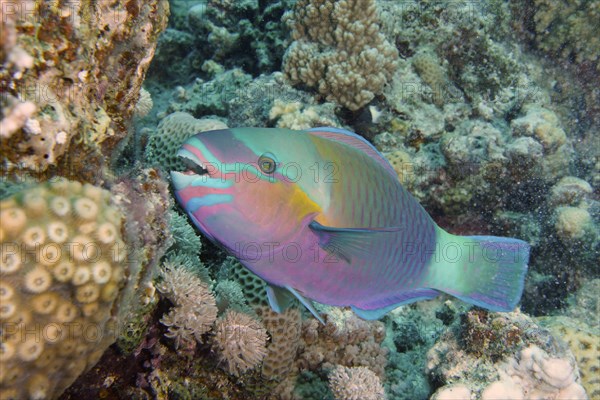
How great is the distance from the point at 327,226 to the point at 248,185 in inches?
18.3

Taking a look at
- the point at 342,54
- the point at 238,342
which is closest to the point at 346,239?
the point at 238,342

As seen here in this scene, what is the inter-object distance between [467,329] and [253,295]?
1835 millimetres

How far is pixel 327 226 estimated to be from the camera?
2115 mm

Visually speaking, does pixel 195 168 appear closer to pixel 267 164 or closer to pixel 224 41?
pixel 267 164

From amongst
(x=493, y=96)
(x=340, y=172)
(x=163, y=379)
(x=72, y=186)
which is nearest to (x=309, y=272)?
(x=340, y=172)

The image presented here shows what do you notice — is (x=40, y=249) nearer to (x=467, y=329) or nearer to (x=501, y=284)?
(x=501, y=284)

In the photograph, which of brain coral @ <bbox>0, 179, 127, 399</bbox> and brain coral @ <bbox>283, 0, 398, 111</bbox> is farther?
brain coral @ <bbox>283, 0, 398, 111</bbox>

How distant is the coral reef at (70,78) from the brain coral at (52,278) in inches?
9.7

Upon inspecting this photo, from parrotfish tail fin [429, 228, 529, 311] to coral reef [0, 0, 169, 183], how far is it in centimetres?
223

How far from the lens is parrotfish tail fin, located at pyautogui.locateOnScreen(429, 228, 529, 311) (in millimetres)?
2873

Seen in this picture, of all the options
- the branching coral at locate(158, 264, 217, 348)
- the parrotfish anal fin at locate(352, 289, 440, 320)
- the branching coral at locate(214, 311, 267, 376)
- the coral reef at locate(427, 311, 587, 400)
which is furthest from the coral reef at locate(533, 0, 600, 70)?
the branching coral at locate(158, 264, 217, 348)

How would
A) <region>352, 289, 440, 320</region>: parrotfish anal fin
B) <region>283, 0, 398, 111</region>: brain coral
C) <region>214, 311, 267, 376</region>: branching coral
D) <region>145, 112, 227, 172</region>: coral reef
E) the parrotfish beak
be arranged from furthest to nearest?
<region>283, 0, 398, 111</region>: brain coral → <region>145, 112, 227, 172</region>: coral reef → <region>214, 311, 267, 376</region>: branching coral → <region>352, 289, 440, 320</region>: parrotfish anal fin → the parrotfish beak

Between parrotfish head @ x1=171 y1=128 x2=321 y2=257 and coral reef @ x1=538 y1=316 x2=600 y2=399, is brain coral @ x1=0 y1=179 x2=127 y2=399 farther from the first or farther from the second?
coral reef @ x1=538 y1=316 x2=600 y2=399

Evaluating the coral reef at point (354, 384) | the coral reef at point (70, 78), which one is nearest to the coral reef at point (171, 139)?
the coral reef at point (70, 78)
